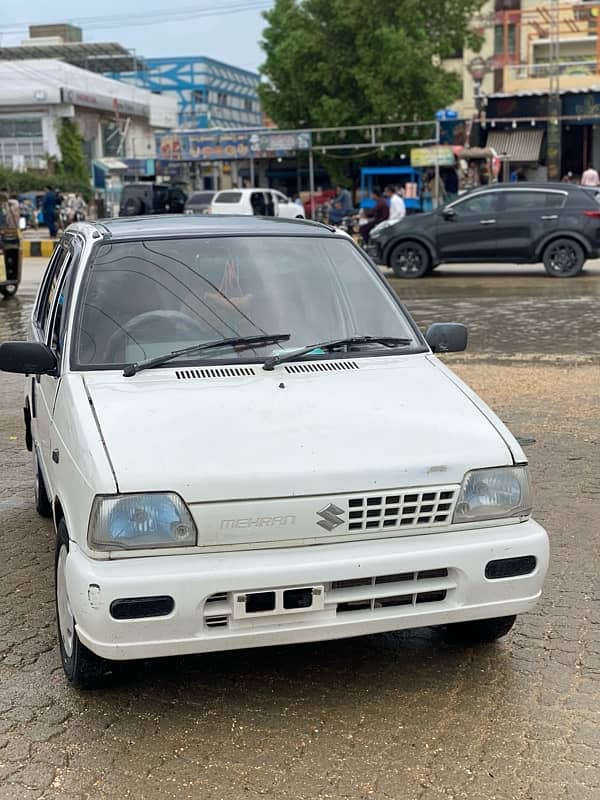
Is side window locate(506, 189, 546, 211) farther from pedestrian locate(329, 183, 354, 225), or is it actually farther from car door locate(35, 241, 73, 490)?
car door locate(35, 241, 73, 490)

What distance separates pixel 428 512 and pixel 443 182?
112 feet

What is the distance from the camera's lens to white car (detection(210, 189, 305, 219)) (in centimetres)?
3212

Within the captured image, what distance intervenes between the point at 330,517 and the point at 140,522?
2.03 ft

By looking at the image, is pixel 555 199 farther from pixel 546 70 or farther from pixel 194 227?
pixel 546 70

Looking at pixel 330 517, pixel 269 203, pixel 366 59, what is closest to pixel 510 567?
pixel 330 517

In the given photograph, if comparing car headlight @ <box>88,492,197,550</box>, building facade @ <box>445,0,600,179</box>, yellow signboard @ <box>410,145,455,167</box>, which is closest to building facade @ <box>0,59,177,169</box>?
building facade @ <box>445,0,600,179</box>

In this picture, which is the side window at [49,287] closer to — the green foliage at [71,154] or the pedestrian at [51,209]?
the pedestrian at [51,209]

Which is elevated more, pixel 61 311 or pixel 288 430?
pixel 61 311

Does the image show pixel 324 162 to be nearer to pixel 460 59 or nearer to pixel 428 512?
pixel 460 59

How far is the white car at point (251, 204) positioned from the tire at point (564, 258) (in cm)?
1459

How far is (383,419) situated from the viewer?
143 inches

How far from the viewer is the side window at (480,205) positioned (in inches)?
726

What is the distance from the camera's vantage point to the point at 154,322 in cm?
438

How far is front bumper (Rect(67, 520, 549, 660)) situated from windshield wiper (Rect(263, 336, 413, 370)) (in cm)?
108
